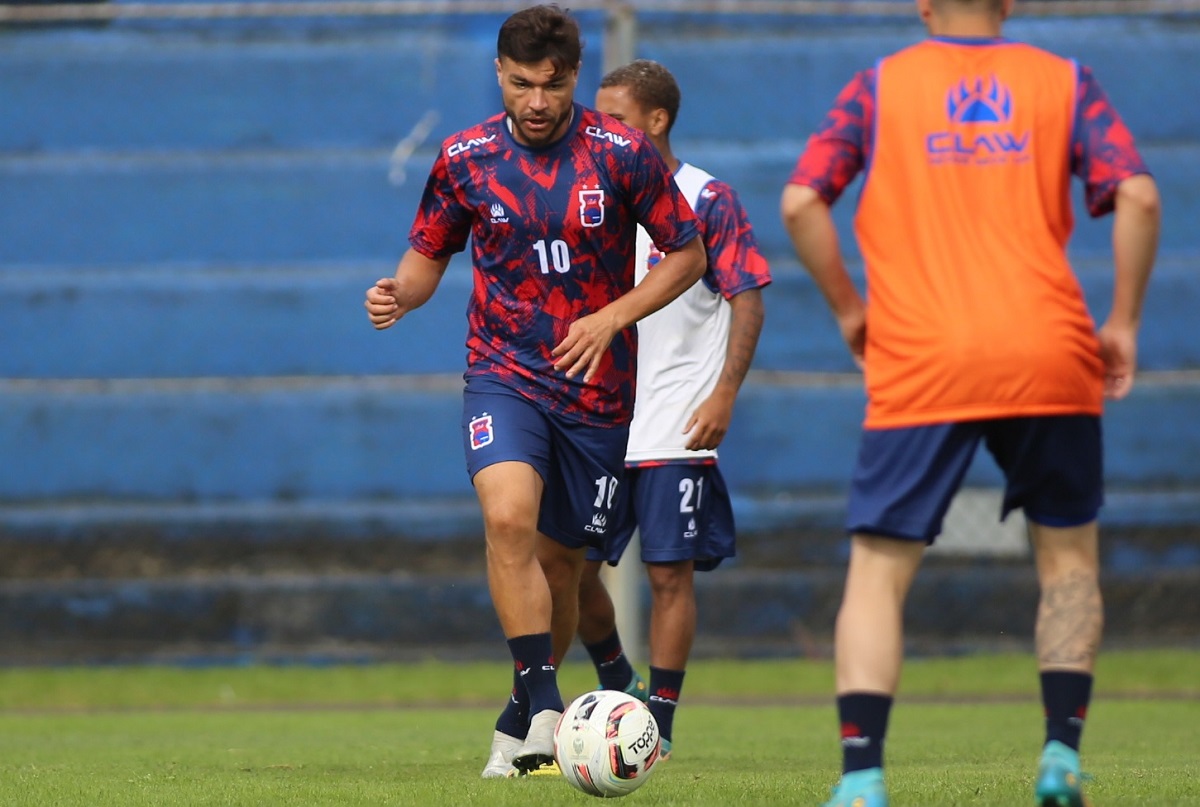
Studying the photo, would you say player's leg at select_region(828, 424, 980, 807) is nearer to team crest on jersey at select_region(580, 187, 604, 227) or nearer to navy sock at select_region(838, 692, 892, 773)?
navy sock at select_region(838, 692, 892, 773)

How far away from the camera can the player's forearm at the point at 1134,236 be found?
3742mm

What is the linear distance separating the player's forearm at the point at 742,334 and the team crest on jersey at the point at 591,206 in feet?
3.47

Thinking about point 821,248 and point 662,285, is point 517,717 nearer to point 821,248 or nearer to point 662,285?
point 662,285

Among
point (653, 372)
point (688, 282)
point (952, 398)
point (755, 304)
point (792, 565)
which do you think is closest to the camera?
point (952, 398)

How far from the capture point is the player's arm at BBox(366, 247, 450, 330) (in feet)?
17.5

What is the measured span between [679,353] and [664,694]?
4.04 feet

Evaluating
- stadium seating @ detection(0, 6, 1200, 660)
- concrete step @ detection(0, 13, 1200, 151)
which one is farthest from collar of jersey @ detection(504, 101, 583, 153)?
concrete step @ detection(0, 13, 1200, 151)

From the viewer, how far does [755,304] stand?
20.7 ft

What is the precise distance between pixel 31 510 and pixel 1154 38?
7.88m

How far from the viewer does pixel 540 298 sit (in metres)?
5.36

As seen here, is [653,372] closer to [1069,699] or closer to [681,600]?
[681,600]

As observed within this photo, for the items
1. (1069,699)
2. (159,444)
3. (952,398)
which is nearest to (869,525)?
(952,398)

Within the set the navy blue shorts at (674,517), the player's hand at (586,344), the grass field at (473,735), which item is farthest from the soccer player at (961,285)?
the navy blue shorts at (674,517)

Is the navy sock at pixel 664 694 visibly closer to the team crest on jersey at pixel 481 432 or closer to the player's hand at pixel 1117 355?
the team crest on jersey at pixel 481 432
